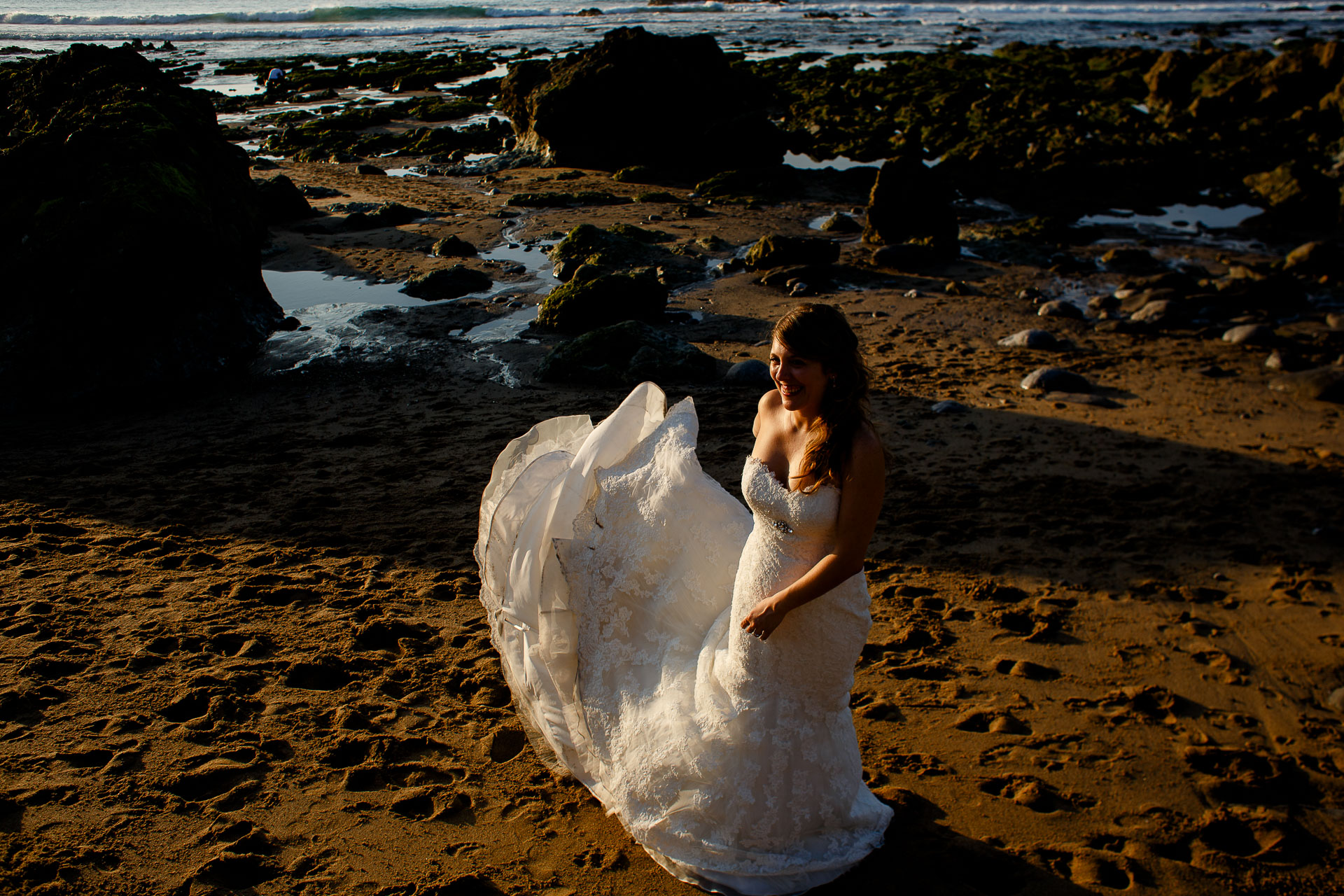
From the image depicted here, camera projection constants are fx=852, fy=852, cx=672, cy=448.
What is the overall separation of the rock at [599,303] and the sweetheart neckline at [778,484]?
24.8ft

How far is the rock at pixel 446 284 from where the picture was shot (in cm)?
1168

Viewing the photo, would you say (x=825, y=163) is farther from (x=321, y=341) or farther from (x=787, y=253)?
(x=321, y=341)

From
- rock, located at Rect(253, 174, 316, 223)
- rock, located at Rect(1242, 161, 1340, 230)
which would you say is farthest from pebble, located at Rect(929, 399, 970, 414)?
rock, located at Rect(253, 174, 316, 223)

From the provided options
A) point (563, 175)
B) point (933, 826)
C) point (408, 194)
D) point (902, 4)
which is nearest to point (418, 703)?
point (933, 826)

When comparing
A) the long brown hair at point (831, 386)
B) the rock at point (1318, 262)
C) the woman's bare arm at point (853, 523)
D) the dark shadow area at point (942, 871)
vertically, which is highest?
the long brown hair at point (831, 386)

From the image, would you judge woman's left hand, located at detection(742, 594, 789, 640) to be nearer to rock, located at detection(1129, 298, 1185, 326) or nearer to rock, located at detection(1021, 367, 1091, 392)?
rock, located at detection(1021, 367, 1091, 392)

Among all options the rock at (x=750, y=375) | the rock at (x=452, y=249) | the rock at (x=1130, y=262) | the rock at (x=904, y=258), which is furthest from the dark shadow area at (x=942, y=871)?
the rock at (x=452, y=249)

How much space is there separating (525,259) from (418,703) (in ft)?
32.4

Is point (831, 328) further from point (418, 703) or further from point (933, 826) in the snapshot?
point (418, 703)

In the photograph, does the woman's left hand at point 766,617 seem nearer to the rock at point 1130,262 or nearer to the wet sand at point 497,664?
the wet sand at point 497,664

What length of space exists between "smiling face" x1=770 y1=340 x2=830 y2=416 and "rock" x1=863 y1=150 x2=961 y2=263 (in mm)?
11355

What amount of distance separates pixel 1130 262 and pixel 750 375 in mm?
7515

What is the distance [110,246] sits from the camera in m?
8.70

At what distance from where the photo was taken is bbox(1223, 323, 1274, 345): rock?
959cm
